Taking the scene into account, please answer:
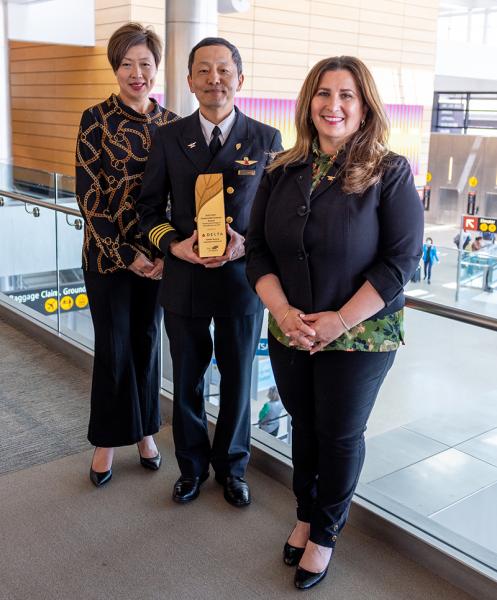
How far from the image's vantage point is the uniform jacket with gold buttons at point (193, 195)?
7.54 ft

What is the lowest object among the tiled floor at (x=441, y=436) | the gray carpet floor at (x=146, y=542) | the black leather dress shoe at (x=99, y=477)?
the tiled floor at (x=441, y=436)

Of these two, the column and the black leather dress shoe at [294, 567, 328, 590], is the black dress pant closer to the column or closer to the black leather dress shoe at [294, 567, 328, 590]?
the black leather dress shoe at [294, 567, 328, 590]

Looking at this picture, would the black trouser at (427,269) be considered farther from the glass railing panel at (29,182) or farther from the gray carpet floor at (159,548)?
the glass railing panel at (29,182)

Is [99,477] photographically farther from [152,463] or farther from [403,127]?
[403,127]

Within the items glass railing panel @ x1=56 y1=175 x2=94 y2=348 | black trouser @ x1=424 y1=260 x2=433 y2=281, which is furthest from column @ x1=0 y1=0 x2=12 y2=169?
black trouser @ x1=424 y1=260 x2=433 y2=281

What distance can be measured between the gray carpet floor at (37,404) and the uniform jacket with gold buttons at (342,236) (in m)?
1.52

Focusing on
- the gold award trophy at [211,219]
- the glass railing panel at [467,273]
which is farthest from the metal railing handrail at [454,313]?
the glass railing panel at [467,273]

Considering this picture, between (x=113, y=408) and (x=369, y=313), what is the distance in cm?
120

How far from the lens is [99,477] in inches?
107

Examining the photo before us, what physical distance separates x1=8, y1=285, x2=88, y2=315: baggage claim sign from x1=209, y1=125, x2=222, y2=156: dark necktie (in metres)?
1.91

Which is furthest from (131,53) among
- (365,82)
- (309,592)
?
(309,592)

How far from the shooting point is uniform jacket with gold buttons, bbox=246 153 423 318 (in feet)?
→ 6.12

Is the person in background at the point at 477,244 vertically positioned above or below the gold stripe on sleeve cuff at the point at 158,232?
below

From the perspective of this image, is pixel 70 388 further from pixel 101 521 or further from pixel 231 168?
pixel 231 168
